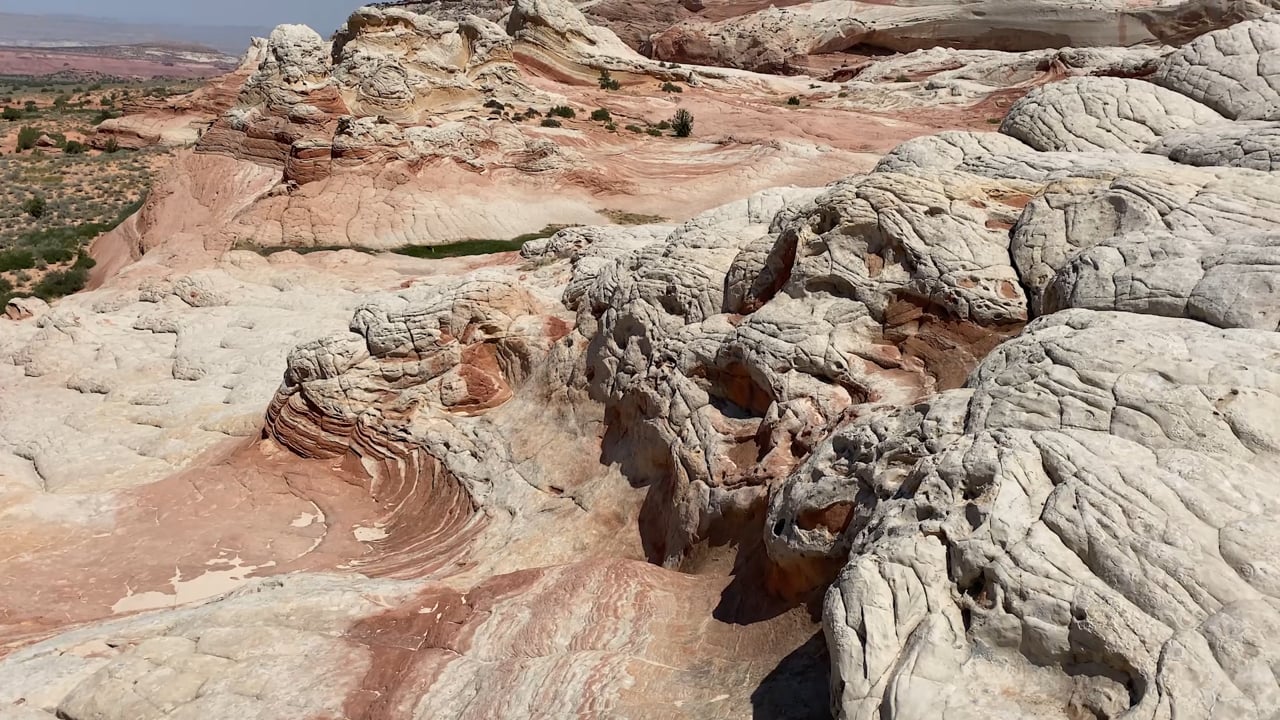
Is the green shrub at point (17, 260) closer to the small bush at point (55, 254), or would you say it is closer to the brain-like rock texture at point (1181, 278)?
the small bush at point (55, 254)

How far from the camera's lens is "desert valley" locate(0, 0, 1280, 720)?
3.40 m

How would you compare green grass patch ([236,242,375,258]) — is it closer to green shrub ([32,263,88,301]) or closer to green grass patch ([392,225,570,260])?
green grass patch ([392,225,570,260])

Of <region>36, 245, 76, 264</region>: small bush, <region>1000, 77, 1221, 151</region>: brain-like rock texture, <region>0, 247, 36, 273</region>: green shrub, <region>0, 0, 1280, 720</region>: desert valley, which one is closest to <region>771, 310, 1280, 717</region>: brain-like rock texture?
<region>0, 0, 1280, 720</region>: desert valley

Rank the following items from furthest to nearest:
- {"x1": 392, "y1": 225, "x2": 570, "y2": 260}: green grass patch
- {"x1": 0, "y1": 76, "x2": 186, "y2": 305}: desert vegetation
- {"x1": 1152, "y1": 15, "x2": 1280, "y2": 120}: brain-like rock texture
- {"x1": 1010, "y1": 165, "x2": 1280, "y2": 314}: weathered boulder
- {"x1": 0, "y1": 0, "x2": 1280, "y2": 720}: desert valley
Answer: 1. {"x1": 0, "y1": 76, "x2": 186, "y2": 305}: desert vegetation
2. {"x1": 392, "y1": 225, "x2": 570, "y2": 260}: green grass patch
3. {"x1": 1152, "y1": 15, "x2": 1280, "y2": 120}: brain-like rock texture
4. {"x1": 1010, "y1": 165, "x2": 1280, "y2": 314}: weathered boulder
5. {"x1": 0, "y1": 0, "x2": 1280, "y2": 720}: desert valley

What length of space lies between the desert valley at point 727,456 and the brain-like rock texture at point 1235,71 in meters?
0.03

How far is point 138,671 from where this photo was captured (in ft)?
16.0

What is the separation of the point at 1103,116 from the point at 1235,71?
1096 mm

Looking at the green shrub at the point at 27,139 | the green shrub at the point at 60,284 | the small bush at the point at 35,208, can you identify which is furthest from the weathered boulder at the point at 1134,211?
the green shrub at the point at 27,139

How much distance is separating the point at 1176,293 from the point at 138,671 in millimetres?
5844

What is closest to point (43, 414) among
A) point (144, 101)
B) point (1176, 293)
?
point (1176, 293)

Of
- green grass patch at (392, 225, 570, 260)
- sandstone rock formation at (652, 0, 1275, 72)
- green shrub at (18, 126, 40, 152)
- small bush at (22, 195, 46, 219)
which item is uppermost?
sandstone rock formation at (652, 0, 1275, 72)

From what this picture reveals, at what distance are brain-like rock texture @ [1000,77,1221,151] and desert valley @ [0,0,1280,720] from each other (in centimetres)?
5

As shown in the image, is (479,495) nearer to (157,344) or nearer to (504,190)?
(157,344)

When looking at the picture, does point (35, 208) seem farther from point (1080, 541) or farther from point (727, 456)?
point (1080, 541)
